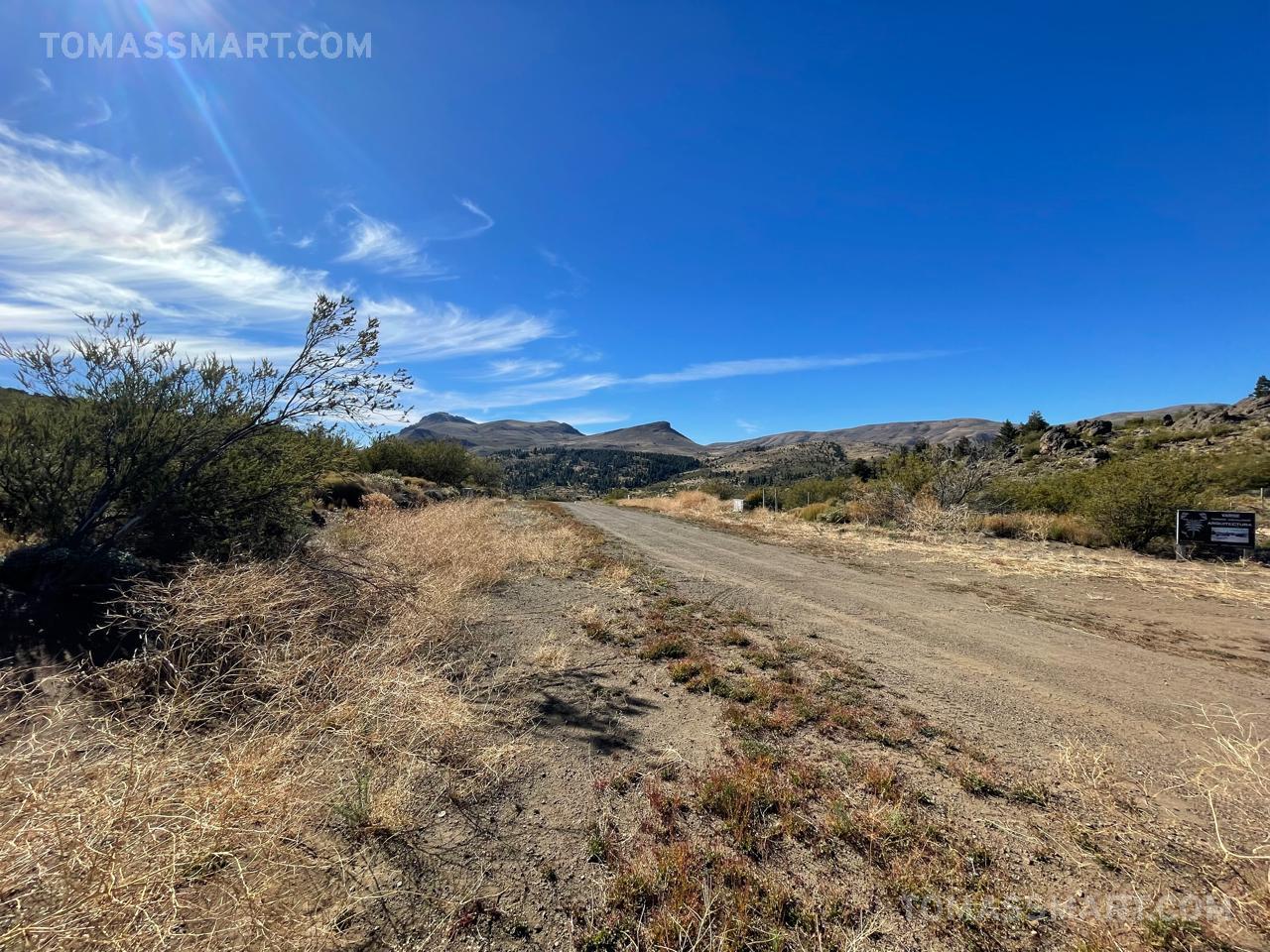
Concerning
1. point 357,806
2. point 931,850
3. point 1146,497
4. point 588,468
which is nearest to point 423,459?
point 357,806

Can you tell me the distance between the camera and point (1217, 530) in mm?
11781

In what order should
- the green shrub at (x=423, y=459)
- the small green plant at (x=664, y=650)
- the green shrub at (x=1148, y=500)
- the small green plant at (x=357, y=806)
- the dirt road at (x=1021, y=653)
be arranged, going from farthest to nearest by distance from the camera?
the green shrub at (x=423, y=459) → the green shrub at (x=1148, y=500) → the small green plant at (x=664, y=650) → the dirt road at (x=1021, y=653) → the small green plant at (x=357, y=806)

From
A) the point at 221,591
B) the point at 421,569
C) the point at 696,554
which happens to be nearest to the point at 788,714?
the point at 221,591

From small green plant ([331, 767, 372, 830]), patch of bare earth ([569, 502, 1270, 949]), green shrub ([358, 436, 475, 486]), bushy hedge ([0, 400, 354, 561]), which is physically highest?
green shrub ([358, 436, 475, 486])

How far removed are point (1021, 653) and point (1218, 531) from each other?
1070cm

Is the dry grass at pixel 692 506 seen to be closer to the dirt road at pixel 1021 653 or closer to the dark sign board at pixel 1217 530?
the dark sign board at pixel 1217 530

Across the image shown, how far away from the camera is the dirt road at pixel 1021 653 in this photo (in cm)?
424

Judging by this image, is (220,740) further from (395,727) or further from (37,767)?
(395,727)

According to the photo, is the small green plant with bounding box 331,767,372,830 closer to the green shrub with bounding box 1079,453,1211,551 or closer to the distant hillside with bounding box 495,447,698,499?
the green shrub with bounding box 1079,453,1211,551

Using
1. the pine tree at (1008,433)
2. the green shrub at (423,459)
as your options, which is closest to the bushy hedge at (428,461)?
the green shrub at (423,459)

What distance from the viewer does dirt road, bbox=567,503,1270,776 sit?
13.9 ft

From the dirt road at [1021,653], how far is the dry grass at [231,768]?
4482 millimetres

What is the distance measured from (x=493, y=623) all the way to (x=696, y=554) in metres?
8.42

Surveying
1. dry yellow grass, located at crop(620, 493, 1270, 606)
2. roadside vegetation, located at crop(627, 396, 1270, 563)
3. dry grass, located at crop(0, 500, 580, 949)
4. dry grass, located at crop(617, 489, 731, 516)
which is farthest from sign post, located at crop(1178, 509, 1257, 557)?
dry grass, located at crop(617, 489, 731, 516)
